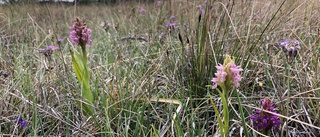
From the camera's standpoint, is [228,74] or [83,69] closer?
[228,74]

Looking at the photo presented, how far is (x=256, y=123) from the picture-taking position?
2.82ft

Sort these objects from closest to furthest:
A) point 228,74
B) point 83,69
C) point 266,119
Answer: point 228,74 → point 266,119 → point 83,69

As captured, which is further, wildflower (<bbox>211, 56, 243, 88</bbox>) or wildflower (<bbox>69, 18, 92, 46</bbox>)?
wildflower (<bbox>69, 18, 92, 46</bbox>)

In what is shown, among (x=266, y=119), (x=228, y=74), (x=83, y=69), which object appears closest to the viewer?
(x=228, y=74)

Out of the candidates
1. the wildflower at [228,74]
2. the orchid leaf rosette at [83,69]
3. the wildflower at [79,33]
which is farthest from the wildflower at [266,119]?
the wildflower at [79,33]

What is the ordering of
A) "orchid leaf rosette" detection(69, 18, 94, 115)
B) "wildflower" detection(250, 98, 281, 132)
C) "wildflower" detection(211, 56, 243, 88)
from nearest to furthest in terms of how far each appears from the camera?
"wildflower" detection(211, 56, 243, 88), "wildflower" detection(250, 98, 281, 132), "orchid leaf rosette" detection(69, 18, 94, 115)

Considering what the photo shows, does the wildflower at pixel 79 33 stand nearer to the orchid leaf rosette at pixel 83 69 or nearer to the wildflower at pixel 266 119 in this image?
the orchid leaf rosette at pixel 83 69

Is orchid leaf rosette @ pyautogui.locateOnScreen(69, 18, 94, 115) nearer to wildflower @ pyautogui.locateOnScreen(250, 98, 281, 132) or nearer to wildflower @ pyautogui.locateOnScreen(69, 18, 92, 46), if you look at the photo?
wildflower @ pyautogui.locateOnScreen(69, 18, 92, 46)

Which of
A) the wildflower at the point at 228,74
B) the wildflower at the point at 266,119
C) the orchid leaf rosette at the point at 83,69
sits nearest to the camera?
the wildflower at the point at 228,74

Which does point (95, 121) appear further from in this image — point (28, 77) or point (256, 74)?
point (256, 74)

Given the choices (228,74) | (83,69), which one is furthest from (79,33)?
(228,74)

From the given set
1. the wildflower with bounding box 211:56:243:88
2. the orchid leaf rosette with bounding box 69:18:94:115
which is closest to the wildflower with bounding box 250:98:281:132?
the wildflower with bounding box 211:56:243:88

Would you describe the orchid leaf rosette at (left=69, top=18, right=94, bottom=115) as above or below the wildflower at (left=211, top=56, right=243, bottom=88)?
below

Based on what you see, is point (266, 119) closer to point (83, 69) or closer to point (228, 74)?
point (228, 74)
